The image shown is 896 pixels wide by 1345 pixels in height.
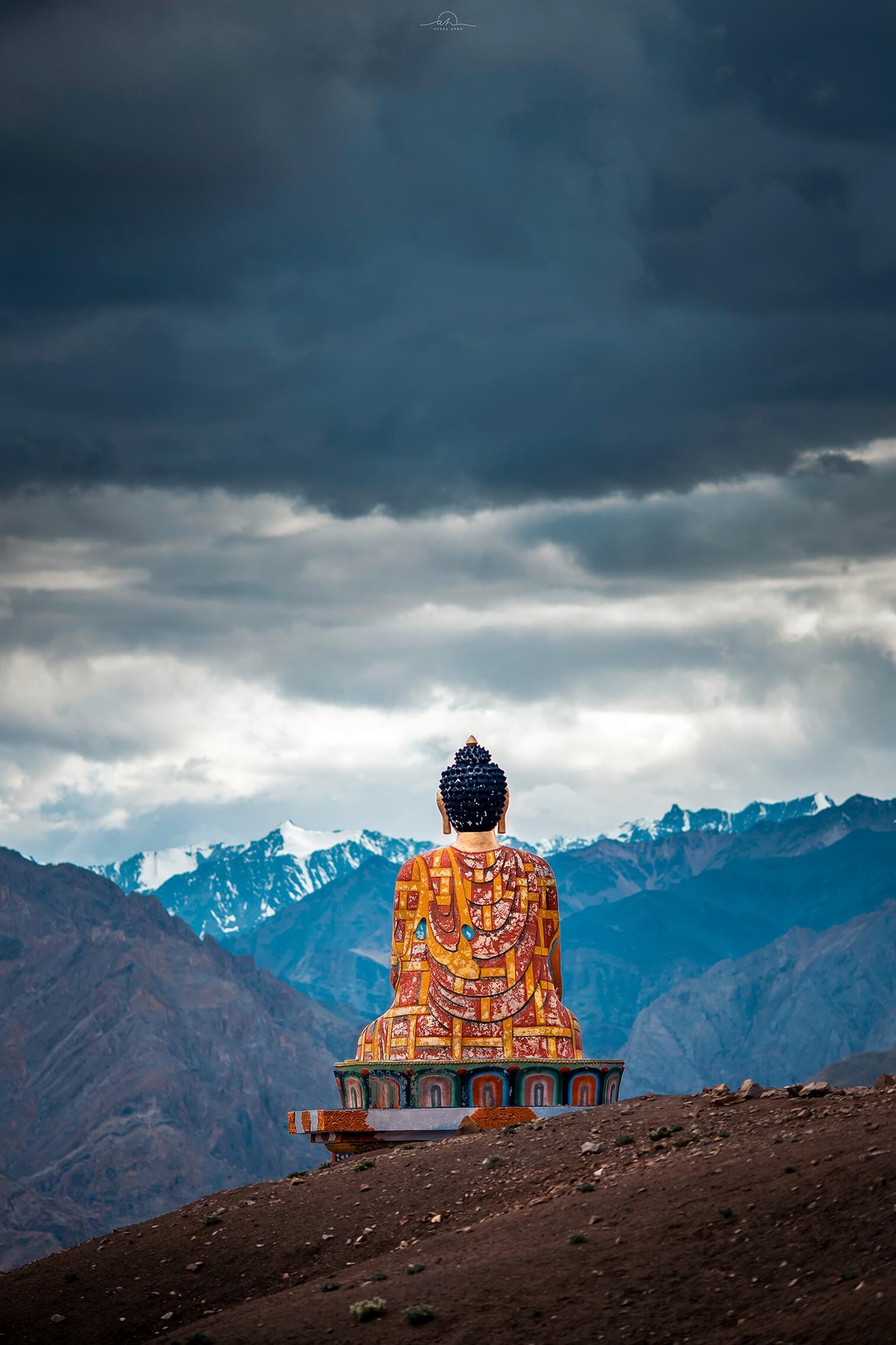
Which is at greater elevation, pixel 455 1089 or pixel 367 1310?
pixel 455 1089

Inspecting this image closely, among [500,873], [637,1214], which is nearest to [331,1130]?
[500,873]

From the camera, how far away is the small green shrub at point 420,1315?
23.9 meters

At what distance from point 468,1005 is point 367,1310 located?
24.7m

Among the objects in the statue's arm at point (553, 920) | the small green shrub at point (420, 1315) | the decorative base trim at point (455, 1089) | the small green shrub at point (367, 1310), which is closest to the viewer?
the small green shrub at point (420, 1315)

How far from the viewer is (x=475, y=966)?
1961 inches

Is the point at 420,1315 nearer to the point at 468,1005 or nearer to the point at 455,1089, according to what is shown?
the point at 455,1089

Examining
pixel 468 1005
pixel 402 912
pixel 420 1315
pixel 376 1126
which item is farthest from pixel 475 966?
pixel 420 1315

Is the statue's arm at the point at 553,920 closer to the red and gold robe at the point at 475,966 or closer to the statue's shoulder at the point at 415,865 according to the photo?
the red and gold robe at the point at 475,966

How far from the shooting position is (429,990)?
49.5m

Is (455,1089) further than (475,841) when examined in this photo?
No

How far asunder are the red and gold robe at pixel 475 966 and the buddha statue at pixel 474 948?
32mm

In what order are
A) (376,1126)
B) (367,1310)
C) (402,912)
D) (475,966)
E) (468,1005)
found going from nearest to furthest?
(367,1310)
(376,1126)
(468,1005)
(475,966)
(402,912)

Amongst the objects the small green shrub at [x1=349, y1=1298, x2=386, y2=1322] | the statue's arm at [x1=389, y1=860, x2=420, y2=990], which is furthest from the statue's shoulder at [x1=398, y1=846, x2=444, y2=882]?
the small green shrub at [x1=349, y1=1298, x2=386, y2=1322]

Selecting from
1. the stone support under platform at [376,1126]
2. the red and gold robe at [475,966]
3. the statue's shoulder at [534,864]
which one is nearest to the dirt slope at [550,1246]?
the stone support under platform at [376,1126]
